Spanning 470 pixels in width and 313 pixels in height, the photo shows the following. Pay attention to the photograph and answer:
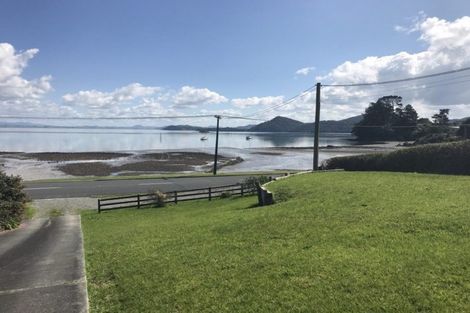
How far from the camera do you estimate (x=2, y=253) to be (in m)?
14.7

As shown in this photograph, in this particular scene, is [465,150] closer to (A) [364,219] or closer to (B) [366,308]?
(A) [364,219]

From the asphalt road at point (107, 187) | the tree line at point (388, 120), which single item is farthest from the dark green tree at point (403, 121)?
the asphalt road at point (107, 187)

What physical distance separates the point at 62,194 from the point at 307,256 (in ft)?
104

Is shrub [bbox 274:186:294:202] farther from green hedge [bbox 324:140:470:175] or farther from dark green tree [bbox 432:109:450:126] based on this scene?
dark green tree [bbox 432:109:450:126]

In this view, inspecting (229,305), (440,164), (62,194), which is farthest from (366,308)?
(62,194)

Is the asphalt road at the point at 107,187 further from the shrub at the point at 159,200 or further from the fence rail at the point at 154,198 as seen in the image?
the shrub at the point at 159,200

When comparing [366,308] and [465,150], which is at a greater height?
[465,150]

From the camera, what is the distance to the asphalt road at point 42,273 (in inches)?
356

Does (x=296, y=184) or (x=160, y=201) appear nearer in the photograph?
(x=296, y=184)

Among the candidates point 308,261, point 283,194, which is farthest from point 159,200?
point 308,261

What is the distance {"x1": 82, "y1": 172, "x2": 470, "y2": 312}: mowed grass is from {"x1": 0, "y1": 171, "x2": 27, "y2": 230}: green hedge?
8757mm

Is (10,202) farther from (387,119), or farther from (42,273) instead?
(387,119)

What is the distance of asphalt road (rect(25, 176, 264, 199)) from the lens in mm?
37094

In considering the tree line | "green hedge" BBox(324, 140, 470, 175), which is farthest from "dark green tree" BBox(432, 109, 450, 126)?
"green hedge" BBox(324, 140, 470, 175)
